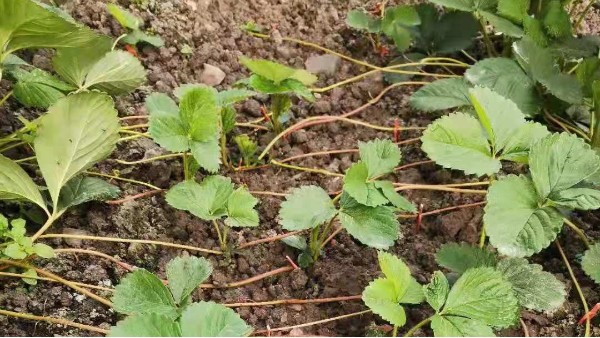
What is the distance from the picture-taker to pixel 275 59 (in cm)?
163

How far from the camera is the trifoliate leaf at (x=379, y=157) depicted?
1.12m

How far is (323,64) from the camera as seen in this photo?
164 cm

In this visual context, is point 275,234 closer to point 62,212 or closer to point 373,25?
point 62,212

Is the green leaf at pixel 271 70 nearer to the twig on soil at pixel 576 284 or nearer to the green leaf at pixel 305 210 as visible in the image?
the green leaf at pixel 305 210

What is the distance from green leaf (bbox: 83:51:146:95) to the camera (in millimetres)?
1247

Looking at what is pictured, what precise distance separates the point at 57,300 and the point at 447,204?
778mm

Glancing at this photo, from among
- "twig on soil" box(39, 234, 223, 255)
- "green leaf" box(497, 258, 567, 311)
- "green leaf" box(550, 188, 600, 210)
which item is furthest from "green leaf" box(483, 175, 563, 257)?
"twig on soil" box(39, 234, 223, 255)

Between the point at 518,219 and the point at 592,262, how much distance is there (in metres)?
0.25

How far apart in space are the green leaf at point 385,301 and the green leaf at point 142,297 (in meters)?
0.29

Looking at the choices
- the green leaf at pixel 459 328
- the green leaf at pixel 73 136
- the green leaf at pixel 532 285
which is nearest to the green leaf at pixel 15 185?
the green leaf at pixel 73 136

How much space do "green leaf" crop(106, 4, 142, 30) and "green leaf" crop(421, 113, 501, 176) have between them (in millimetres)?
784

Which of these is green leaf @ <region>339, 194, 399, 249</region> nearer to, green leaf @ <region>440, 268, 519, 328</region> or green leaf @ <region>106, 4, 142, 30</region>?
green leaf @ <region>440, 268, 519, 328</region>

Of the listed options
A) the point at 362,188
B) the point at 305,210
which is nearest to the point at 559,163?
the point at 362,188

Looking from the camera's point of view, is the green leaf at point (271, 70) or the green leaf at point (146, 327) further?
the green leaf at point (271, 70)
